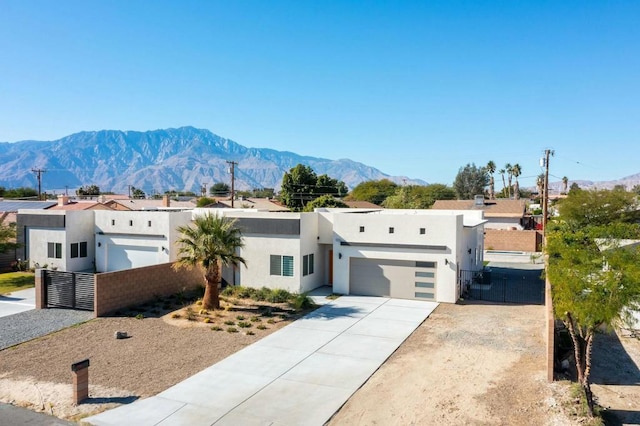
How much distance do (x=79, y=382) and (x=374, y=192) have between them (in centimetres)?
9820

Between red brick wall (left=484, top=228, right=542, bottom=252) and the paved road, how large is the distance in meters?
44.5

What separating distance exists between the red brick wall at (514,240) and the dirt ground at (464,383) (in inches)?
1230

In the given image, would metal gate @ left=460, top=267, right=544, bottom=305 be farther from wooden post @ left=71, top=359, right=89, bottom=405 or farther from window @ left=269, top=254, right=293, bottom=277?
wooden post @ left=71, top=359, right=89, bottom=405

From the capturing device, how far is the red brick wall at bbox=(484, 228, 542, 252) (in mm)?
47844

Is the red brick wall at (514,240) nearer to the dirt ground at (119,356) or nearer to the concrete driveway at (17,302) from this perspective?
the dirt ground at (119,356)

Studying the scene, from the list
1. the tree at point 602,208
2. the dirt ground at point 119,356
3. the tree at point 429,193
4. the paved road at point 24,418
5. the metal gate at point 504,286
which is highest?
the tree at point 429,193

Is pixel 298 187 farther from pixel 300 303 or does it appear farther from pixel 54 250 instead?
pixel 300 303

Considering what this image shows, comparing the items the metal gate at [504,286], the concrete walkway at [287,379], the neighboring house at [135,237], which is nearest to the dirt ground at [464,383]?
the concrete walkway at [287,379]

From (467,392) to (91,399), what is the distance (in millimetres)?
9652

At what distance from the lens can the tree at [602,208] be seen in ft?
143

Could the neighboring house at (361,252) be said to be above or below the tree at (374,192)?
below

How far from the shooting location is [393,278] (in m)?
23.9

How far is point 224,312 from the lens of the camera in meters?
20.9

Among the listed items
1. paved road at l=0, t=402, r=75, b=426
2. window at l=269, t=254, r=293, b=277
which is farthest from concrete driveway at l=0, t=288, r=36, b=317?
window at l=269, t=254, r=293, b=277
